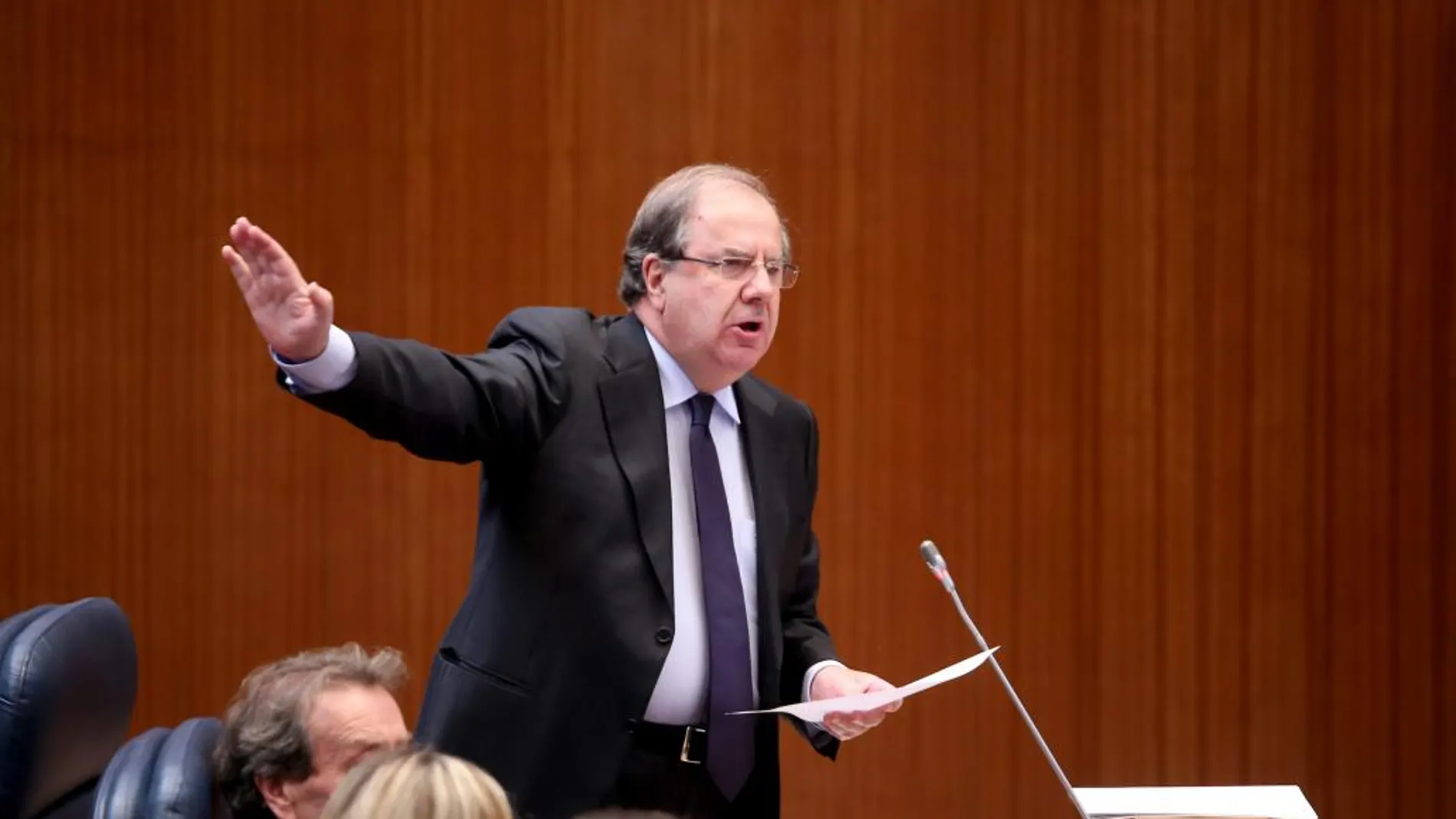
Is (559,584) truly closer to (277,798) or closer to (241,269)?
(277,798)

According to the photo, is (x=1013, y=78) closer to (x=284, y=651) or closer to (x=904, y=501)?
(x=904, y=501)

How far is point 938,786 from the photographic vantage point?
3.39m

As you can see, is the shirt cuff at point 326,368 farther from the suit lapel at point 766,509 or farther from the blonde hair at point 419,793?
the suit lapel at point 766,509

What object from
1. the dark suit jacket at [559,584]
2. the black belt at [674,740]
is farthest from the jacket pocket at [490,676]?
the black belt at [674,740]

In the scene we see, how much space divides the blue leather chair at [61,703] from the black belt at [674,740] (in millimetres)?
633

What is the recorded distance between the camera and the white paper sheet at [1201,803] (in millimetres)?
1776

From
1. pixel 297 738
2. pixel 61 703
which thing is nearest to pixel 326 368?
pixel 297 738

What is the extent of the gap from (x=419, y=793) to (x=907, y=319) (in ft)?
7.46

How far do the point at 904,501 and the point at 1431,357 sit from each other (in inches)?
42.9

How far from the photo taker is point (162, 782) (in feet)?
5.63

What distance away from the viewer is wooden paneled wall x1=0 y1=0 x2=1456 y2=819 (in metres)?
3.31

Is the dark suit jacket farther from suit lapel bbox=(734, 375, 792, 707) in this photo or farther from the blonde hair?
the blonde hair

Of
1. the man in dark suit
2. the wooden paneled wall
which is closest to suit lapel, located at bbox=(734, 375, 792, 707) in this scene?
the man in dark suit

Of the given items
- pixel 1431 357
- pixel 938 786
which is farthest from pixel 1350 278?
pixel 938 786
